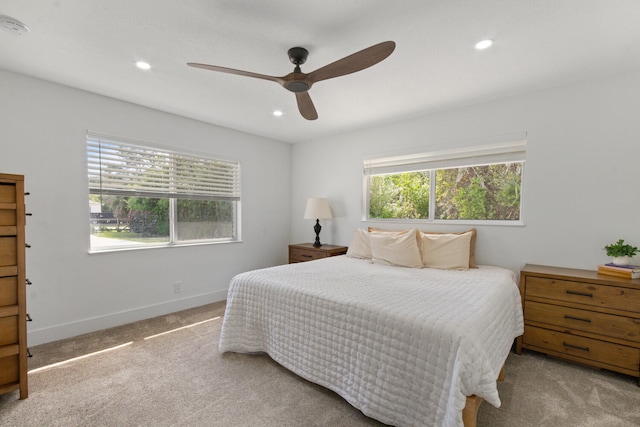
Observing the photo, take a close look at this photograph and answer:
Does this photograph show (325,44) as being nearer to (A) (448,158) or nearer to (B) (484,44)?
(B) (484,44)

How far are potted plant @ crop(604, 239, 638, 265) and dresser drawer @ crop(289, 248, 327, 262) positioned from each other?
2645mm

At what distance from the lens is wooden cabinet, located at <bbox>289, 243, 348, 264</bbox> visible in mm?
3662

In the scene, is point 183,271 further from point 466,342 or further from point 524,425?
point 524,425

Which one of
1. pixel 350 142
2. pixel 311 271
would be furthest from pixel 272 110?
pixel 311 271

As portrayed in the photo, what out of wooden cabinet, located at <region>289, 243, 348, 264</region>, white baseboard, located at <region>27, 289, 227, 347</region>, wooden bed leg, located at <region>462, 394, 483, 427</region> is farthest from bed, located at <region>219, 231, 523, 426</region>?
white baseboard, located at <region>27, 289, 227, 347</region>

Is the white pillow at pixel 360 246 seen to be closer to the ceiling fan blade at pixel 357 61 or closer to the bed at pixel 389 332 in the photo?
the bed at pixel 389 332

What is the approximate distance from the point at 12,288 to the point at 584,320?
3.95 m

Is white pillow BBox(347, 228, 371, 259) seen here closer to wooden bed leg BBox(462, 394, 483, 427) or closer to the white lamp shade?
the white lamp shade

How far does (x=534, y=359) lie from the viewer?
7.57 ft

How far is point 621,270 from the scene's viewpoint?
6.87 feet

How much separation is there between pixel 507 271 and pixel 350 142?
2415 millimetres

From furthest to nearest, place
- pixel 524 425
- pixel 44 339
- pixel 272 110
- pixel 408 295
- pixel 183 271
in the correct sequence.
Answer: pixel 183 271 < pixel 272 110 < pixel 44 339 < pixel 408 295 < pixel 524 425

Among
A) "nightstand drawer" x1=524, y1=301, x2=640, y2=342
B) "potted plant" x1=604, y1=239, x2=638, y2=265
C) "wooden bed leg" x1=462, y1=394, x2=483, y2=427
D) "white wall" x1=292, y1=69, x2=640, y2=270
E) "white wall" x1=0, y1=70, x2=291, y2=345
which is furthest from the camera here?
"white wall" x1=0, y1=70, x2=291, y2=345

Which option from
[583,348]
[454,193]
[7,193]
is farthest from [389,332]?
[7,193]
